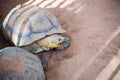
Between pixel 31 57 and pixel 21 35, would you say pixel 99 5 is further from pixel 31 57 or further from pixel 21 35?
pixel 31 57

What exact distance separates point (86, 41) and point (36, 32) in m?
0.83

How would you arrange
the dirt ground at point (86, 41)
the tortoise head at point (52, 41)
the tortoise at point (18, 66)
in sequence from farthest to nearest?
1. the tortoise head at point (52, 41)
2. the dirt ground at point (86, 41)
3. the tortoise at point (18, 66)

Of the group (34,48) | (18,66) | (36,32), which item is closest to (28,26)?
(36,32)

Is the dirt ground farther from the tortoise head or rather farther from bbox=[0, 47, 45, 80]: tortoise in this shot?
bbox=[0, 47, 45, 80]: tortoise

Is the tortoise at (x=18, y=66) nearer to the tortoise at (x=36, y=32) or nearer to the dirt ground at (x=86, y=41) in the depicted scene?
the dirt ground at (x=86, y=41)

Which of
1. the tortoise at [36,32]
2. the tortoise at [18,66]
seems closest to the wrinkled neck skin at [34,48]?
the tortoise at [36,32]

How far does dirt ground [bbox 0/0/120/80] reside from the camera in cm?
296

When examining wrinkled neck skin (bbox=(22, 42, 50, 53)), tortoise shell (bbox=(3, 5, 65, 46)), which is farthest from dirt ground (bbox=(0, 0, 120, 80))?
tortoise shell (bbox=(3, 5, 65, 46))

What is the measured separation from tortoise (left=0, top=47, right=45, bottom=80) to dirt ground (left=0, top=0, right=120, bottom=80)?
340mm

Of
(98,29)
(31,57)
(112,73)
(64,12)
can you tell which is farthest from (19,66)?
(64,12)

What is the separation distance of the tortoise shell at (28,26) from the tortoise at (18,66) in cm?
54

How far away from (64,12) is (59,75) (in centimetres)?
175

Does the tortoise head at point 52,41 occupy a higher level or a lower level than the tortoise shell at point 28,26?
lower

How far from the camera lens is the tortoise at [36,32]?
3326 millimetres
